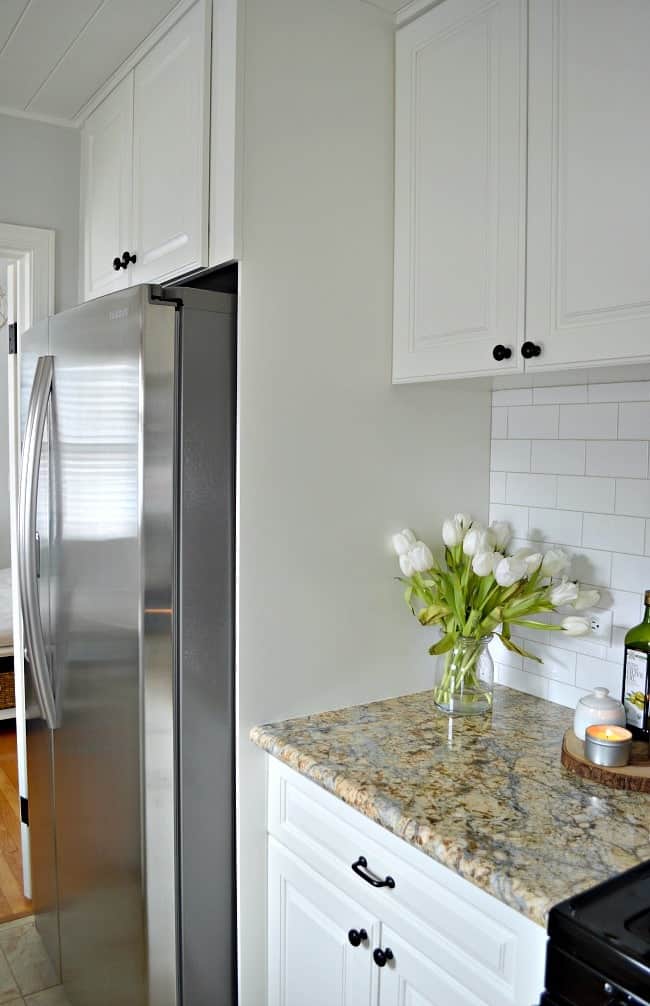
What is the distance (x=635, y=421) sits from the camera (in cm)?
179

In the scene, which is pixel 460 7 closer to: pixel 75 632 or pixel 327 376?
pixel 327 376

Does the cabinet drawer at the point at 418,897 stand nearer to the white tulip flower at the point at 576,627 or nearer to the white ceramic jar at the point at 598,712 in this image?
the white ceramic jar at the point at 598,712

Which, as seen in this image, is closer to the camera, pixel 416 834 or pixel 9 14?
pixel 416 834

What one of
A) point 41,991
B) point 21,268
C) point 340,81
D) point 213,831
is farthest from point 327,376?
point 41,991

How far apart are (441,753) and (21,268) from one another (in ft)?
6.17

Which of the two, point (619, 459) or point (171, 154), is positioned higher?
point (171, 154)

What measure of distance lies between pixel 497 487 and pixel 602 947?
1278mm

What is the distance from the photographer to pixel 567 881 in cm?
119

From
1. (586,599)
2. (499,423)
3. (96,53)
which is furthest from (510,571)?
(96,53)

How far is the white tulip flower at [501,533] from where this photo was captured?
76.4 inches

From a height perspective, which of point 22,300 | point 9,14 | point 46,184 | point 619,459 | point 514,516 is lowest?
point 514,516

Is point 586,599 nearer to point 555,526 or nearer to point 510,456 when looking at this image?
point 555,526

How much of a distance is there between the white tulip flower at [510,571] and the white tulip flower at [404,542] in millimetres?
228

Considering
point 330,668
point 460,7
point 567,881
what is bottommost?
point 567,881
